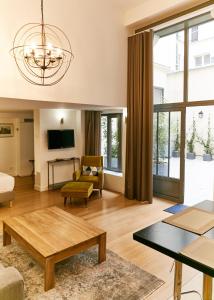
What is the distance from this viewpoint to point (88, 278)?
2.58 metres

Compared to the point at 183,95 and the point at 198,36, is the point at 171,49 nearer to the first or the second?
the point at 198,36

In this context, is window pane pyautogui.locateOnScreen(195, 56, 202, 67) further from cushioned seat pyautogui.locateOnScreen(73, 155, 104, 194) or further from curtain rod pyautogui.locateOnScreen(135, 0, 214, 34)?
cushioned seat pyautogui.locateOnScreen(73, 155, 104, 194)

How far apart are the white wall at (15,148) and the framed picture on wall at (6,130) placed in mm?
97

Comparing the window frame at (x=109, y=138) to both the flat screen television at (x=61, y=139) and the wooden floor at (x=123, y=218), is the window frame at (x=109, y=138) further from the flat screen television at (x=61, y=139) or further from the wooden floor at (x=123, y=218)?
the flat screen television at (x=61, y=139)

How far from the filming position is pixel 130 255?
3.05 metres

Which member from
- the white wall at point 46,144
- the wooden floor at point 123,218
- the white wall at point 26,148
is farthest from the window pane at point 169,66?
the white wall at point 26,148

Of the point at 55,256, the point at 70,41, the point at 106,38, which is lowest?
the point at 55,256

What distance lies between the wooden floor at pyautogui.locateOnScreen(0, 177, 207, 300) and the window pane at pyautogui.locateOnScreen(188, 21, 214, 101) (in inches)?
97.5

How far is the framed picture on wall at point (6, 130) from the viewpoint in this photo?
24.8 ft

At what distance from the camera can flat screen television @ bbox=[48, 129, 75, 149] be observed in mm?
6176

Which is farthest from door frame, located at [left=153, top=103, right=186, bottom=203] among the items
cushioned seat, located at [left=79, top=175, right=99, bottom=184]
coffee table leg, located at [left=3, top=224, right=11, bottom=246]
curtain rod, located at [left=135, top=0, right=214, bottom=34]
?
coffee table leg, located at [left=3, top=224, right=11, bottom=246]

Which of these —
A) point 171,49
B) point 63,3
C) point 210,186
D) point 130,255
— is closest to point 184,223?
point 130,255

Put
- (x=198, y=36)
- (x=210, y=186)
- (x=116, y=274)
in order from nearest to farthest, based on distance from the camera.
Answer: (x=116, y=274), (x=198, y=36), (x=210, y=186)

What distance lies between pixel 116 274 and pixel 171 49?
4683mm
